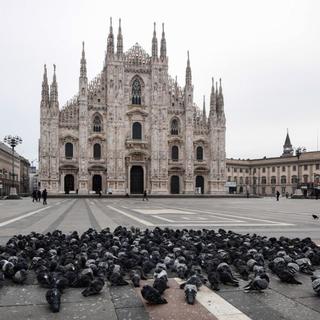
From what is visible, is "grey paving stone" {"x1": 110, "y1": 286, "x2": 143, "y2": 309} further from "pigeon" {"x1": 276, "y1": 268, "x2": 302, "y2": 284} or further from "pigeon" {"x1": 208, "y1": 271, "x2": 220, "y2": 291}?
"pigeon" {"x1": 276, "y1": 268, "x2": 302, "y2": 284}

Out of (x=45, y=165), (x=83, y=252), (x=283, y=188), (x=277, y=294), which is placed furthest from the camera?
(x=283, y=188)

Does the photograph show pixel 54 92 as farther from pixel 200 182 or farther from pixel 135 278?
pixel 135 278

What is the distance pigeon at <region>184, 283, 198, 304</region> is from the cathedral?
169 feet

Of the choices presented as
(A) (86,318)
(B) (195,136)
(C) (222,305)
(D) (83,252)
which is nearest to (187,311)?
(C) (222,305)

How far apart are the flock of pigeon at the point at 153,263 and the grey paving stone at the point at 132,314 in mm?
206

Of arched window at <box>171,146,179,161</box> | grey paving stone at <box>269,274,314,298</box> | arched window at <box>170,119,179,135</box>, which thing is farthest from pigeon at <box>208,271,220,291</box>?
arched window at <box>170,119,179,135</box>

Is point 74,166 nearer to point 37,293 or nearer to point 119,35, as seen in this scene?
point 119,35

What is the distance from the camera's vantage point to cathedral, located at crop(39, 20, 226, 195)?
54.4 metres

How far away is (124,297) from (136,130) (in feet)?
179

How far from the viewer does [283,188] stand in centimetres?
9669

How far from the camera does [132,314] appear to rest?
341 cm

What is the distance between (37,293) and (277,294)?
2.57 m

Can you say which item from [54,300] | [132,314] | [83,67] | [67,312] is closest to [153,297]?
[132,314]

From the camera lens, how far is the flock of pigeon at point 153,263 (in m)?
4.07
